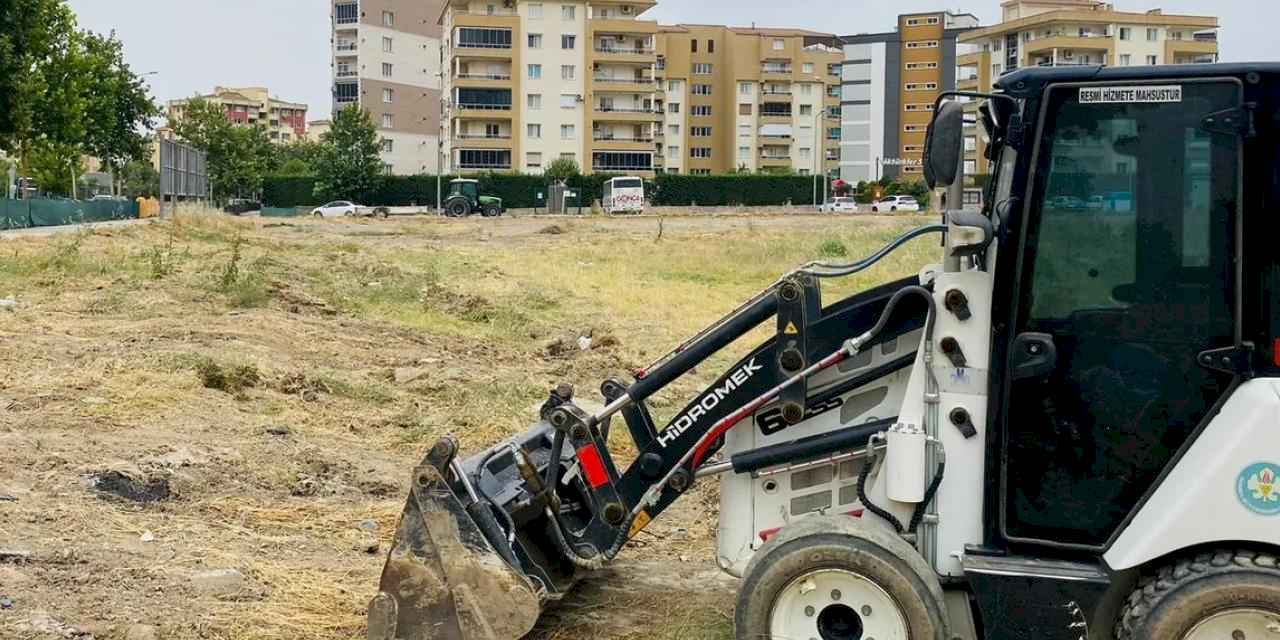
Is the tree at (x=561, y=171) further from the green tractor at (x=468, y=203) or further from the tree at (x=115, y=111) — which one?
the tree at (x=115, y=111)

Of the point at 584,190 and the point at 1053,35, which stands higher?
the point at 1053,35

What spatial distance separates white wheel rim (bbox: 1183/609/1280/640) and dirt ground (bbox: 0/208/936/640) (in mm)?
2068

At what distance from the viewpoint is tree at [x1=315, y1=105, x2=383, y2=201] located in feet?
273

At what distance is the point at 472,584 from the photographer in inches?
203

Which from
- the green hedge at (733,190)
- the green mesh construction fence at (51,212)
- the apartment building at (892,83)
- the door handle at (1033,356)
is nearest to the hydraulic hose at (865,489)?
the door handle at (1033,356)

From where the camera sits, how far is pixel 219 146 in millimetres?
86000

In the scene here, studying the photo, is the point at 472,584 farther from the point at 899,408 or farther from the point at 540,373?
the point at 540,373

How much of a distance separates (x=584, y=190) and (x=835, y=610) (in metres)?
82.8

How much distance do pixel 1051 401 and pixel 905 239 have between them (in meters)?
1.09

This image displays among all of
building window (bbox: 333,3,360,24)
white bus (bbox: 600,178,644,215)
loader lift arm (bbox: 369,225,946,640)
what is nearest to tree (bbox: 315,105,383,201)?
white bus (bbox: 600,178,644,215)

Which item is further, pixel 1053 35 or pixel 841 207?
pixel 1053 35

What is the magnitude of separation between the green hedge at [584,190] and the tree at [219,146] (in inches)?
71.9

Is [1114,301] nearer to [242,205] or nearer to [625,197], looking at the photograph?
[625,197]

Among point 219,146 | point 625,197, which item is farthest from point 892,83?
point 219,146
